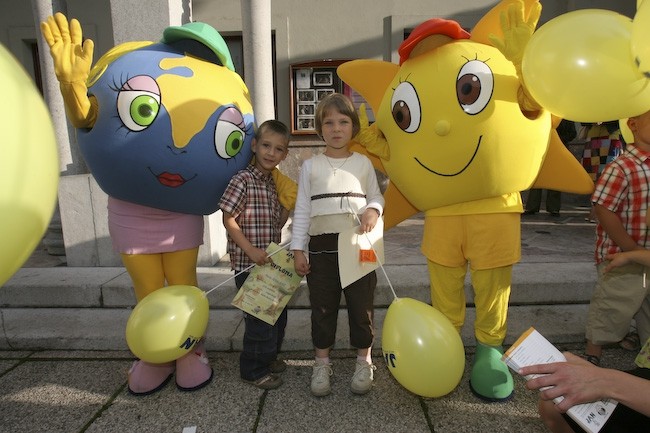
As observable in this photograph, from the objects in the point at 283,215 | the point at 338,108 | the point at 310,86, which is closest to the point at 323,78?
the point at 310,86

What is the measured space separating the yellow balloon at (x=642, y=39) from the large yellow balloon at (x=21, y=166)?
6.47 feet

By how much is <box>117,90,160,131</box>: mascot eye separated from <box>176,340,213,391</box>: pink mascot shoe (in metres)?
1.24

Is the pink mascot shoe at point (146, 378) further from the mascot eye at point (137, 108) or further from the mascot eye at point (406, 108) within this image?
the mascot eye at point (406, 108)

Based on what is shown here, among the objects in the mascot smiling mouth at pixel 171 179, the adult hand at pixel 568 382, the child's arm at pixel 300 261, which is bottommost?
the adult hand at pixel 568 382

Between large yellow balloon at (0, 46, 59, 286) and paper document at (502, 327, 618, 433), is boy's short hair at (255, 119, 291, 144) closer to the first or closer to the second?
large yellow balloon at (0, 46, 59, 286)

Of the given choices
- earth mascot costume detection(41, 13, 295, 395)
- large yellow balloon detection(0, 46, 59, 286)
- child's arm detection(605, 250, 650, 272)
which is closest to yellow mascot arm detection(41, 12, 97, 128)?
earth mascot costume detection(41, 13, 295, 395)

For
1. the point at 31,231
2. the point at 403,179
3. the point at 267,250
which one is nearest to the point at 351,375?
the point at 267,250

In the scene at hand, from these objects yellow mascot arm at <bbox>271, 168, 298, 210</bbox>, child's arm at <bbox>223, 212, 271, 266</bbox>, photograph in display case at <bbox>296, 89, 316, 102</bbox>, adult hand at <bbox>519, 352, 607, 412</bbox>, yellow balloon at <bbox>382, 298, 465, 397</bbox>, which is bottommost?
yellow balloon at <bbox>382, 298, 465, 397</bbox>

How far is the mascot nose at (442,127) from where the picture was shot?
2031 millimetres

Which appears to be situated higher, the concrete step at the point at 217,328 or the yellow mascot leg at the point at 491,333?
the yellow mascot leg at the point at 491,333

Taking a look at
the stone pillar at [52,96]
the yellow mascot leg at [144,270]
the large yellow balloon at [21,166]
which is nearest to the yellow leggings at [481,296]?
the yellow mascot leg at [144,270]

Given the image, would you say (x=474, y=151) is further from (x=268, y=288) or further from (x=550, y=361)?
(x=268, y=288)

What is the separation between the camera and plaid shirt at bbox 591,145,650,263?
2365 mm

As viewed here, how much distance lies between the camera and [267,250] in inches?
91.9
